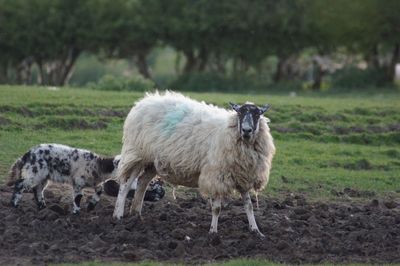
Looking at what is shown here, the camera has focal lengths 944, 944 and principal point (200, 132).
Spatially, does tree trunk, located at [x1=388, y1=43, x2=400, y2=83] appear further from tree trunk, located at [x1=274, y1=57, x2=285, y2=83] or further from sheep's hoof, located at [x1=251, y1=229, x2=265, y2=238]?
sheep's hoof, located at [x1=251, y1=229, x2=265, y2=238]

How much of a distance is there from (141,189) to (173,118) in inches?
47.0

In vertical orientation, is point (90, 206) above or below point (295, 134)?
below

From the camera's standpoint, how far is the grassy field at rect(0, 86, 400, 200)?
58.6 ft

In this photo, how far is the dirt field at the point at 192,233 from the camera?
11453 mm

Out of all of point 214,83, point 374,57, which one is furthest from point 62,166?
point 374,57

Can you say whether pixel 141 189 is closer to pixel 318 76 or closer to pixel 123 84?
pixel 123 84

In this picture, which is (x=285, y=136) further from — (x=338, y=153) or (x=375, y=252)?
(x=375, y=252)

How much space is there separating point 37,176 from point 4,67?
114 feet

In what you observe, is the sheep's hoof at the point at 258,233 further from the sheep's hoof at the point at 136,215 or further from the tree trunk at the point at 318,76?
the tree trunk at the point at 318,76

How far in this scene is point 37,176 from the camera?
13914 millimetres

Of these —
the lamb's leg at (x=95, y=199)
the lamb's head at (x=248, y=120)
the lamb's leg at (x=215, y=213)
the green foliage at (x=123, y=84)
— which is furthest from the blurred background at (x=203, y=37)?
the lamb's leg at (x=215, y=213)

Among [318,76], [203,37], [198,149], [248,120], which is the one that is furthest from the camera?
[203,37]

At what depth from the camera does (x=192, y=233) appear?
→ 41.5ft

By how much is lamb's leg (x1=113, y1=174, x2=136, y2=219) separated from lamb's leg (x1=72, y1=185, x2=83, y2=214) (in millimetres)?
A: 569
